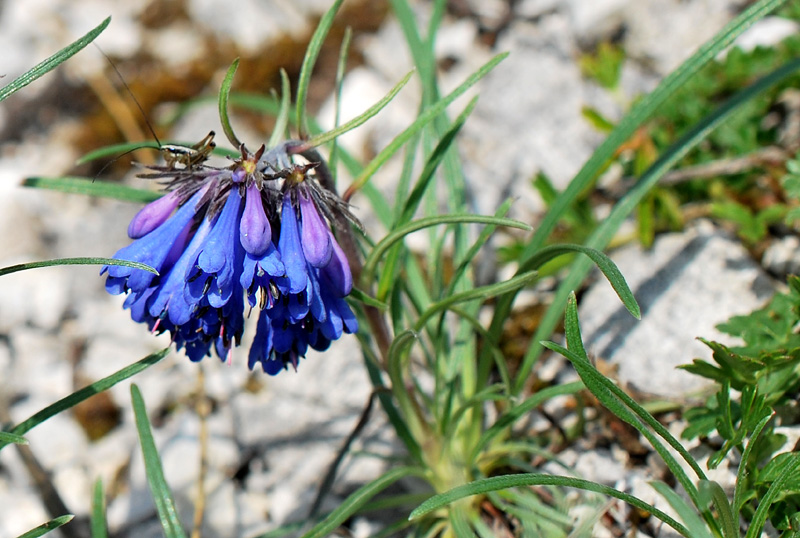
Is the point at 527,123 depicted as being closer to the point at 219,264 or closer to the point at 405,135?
the point at 405,135

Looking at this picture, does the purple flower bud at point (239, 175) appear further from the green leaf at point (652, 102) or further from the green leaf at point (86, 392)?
the green leaf at point (652, 102)

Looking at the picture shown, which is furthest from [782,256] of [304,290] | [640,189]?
[304,290]

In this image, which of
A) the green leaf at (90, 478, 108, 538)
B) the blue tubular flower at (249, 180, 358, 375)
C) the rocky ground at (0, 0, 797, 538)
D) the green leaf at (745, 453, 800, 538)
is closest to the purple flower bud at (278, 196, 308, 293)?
the blue tubular flower at (249, 180, 358, 375)

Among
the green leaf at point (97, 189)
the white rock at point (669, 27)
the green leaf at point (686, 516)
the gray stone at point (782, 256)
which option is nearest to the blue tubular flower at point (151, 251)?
the green leaf at point (97, 189)

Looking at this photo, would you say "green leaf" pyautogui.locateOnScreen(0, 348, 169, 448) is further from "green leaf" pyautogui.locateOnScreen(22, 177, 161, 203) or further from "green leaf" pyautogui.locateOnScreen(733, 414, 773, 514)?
"green leaf" pyautogui.locateOnScreen(733, 414, 773, 514)

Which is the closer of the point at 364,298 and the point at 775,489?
the point at 775,489

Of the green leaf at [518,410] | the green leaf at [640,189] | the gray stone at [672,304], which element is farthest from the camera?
the gray stone at [672,304]

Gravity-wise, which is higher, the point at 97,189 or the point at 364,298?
the point at 97,189

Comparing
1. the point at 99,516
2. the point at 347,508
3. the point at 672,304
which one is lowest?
the point at 347,508
